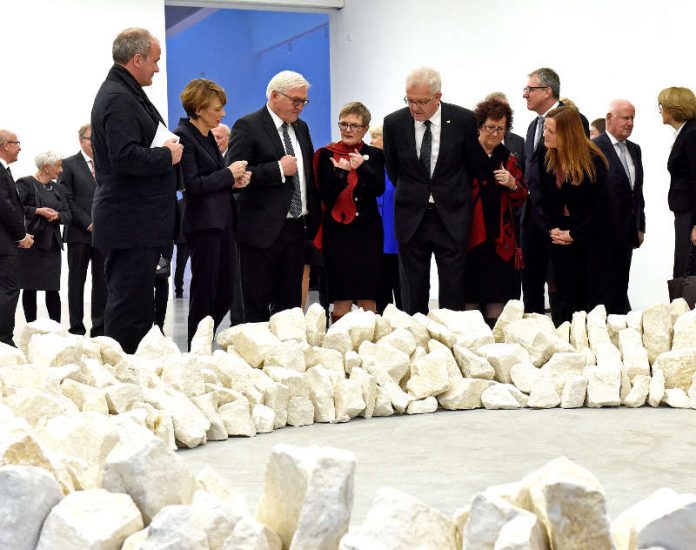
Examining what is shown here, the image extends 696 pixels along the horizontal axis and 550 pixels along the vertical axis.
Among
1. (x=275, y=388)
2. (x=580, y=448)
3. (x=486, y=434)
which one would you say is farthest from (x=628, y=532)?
(x=275, y=388)

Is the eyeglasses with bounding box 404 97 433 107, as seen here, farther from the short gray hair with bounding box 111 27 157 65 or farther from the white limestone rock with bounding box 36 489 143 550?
the white limestone rock with bounding box 36 489 143 550

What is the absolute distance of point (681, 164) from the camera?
22.6ft

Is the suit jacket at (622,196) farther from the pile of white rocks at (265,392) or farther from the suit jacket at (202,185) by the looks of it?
the suit jacket at (202,185)

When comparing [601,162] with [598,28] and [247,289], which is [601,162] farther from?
[598,28]

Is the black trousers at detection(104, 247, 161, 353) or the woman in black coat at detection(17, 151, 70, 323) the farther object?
the woman in black coat at detection(17, 151, 70, 323)

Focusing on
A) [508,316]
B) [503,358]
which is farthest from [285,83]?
[503,358]

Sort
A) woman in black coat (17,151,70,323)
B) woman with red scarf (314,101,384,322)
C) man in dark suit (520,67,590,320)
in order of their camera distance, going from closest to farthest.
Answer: woman with red scarf (314,101,384,322) < man in dark suit (520,67,590,320) < woman in black coat (17,151,70,323)

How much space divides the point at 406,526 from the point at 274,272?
3.91 meters

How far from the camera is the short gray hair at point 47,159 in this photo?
8133 mm

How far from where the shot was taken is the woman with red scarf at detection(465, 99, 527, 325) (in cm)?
602

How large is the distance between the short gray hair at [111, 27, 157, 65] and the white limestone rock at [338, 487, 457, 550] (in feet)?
11.3

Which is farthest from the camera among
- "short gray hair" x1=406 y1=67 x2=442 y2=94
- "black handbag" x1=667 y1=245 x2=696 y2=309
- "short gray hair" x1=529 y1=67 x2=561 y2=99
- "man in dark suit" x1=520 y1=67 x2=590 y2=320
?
"short gray hair" x1=529 y1=67 x2=561 y2=99

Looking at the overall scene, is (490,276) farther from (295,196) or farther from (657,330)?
(657,330)

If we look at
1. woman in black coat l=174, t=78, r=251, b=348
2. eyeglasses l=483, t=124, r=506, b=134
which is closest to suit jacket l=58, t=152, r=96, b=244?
woman in black coat l=174, t=78, r=251, b=348
